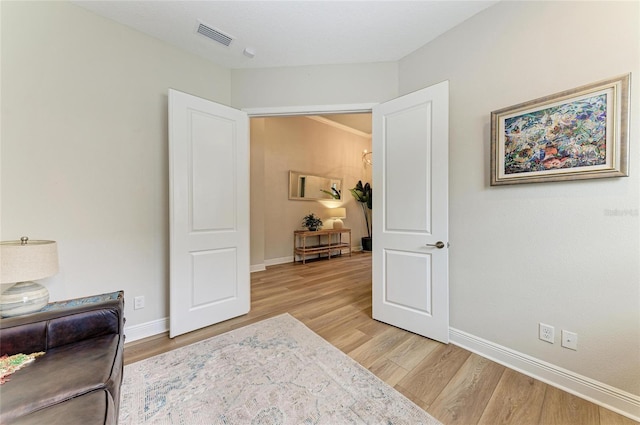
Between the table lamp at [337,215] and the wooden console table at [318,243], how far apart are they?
0.20 meters

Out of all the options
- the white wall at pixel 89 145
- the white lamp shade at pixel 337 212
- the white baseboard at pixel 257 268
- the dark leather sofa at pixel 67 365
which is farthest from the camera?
the white lamp shade at pixel 337 212

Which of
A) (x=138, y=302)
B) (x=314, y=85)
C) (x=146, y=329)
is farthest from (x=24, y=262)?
(x=314, y=85)

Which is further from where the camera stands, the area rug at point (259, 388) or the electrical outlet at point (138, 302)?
the electrical outlet at point (138, 302)

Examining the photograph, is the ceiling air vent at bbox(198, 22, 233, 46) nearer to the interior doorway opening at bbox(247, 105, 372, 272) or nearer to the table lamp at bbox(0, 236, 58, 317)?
the interior doorway opening at bbox(247, 105, 372, 272)

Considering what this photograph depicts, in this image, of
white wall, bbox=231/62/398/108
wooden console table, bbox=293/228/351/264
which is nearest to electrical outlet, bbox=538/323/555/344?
white wall, bbox=231/62/398/108

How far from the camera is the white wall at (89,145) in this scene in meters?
1.64

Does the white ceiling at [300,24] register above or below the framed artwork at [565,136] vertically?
above

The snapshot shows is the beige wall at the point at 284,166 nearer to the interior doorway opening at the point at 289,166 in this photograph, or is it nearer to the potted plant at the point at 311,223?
the interior doorway opening at the point at 289,166

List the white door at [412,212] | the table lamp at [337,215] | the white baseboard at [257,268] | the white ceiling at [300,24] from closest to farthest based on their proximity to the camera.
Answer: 1. the white ceiling at [300,24]
2. the white door at [412,212]
3. the white baseboard at [257,268]
4. the table lamp at [337,215]

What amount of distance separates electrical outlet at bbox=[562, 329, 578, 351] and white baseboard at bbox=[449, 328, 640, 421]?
16 cm

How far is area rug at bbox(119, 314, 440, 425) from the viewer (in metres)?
1.30

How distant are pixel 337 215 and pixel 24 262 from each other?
4.98 m

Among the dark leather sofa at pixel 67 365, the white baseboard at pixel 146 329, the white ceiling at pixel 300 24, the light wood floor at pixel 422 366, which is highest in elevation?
the white ceiling at pixel 300 24

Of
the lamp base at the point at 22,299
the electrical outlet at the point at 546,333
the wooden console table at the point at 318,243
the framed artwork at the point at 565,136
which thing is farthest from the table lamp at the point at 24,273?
the wooden console table at the point at 318,243
